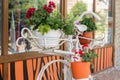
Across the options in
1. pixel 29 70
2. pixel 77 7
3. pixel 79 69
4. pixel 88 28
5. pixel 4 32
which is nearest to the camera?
pixel 79 69

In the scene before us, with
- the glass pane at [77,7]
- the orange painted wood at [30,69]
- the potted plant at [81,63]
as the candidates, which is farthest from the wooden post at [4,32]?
the potted plant at [81,63]

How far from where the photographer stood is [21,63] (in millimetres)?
3711

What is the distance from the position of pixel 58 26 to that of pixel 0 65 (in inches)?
72.6

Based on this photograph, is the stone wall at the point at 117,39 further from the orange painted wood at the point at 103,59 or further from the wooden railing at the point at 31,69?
the wooden railing at the point at 31,69

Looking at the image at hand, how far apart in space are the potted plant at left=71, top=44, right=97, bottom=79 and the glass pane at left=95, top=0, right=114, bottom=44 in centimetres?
429

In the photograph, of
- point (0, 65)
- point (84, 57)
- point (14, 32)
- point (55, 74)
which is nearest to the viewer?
point (84, 57)

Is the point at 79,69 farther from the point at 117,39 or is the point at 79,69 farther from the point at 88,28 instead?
the point at 117,39

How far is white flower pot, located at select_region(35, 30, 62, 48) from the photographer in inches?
66.2

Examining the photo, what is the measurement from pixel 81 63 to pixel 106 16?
490 cm

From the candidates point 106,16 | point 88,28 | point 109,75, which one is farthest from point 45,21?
point 106,16

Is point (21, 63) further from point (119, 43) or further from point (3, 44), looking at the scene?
point (119, 43)

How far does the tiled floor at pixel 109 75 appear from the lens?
18.9 feet

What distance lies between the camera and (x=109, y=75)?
20.2ft

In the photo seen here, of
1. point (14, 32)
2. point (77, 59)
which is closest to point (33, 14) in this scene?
point (77, 59)
